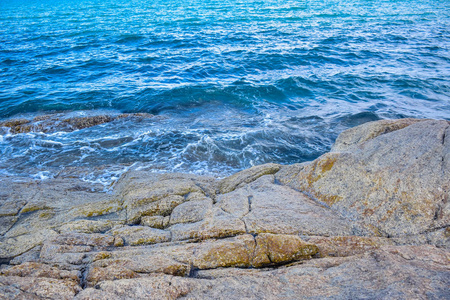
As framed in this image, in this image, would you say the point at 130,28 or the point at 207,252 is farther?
the point at 130,28

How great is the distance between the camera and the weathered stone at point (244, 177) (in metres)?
8.05

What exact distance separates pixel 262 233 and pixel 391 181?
9.38ft

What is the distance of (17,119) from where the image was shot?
14797 mm

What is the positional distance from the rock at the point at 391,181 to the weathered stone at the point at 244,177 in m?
1.07

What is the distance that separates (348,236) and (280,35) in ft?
98.4

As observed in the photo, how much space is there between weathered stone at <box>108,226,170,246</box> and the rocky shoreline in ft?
0.08

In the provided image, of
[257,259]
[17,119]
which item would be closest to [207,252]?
[257,259]

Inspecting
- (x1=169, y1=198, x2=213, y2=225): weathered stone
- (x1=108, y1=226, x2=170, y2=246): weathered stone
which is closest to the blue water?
(x1=169, y1=198, x2=213, y2=225): weathered stone

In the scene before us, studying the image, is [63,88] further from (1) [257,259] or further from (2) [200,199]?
(1) [257,259]

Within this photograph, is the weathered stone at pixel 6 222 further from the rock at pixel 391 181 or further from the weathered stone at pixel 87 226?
the rock at pixel 391 181

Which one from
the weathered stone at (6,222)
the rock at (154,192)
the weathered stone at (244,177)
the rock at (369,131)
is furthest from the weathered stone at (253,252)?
the weathered stone at (6,222)

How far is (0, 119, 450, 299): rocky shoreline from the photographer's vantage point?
4059mm

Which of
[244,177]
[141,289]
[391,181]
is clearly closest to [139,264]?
[141,289]

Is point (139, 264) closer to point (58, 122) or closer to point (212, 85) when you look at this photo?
point (58, 122)
